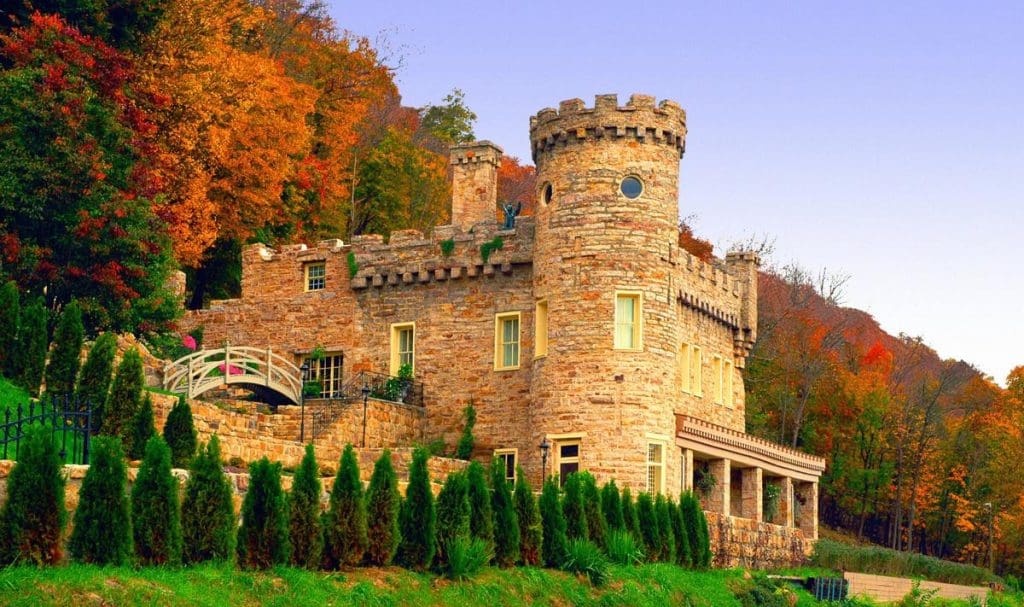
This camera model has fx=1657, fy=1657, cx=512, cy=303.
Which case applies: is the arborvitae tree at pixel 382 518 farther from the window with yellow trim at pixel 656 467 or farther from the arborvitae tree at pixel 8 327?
the window with yellow trim at pixel 656 467

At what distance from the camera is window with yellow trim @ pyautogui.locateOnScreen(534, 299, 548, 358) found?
1414 inches

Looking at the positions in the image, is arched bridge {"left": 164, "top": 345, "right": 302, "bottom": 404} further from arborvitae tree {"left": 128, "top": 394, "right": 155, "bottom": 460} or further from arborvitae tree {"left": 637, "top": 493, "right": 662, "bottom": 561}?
arborvitae tree {"left": 637, "top": 493, "right": 662, "bottom": 561}

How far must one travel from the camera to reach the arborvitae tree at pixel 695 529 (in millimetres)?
31766

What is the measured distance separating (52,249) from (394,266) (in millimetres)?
9054

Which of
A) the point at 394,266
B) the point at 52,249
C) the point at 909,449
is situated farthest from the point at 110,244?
the point at 909,449

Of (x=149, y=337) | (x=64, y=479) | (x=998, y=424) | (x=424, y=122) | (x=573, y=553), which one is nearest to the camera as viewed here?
(x=64, y=479)

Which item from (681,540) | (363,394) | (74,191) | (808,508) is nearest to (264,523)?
(681,540)

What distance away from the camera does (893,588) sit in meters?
38.7

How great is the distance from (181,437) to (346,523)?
3.34 metres

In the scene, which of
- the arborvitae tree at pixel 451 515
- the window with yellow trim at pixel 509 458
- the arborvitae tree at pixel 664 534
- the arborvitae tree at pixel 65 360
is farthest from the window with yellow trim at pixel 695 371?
the arborvitae tree at pixel 65 360

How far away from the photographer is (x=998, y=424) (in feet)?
187

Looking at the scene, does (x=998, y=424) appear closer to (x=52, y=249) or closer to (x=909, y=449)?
(x=909, y=449)

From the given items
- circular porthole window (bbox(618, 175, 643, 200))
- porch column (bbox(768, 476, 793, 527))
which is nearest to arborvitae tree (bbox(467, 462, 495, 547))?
circular porthole window (bbox(618, 175, 643, 200))

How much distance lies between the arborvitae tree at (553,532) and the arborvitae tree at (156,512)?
8.18 m
